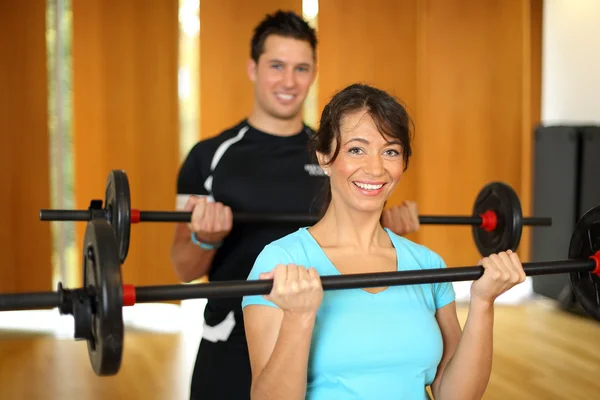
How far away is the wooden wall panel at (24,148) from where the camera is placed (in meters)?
4.16

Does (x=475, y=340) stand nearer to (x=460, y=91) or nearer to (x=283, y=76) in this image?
(x=283, y=76)

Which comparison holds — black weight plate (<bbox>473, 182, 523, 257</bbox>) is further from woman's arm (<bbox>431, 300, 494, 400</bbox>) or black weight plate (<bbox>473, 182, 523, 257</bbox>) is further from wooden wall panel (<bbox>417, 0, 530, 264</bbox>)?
wooden wall panel (<bbox>417, 0, 530, 264</bbox>)

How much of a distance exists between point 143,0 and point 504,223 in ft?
9.42

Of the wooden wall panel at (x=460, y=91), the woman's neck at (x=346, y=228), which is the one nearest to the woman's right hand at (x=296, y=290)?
the woman's neck at (x=346, y=228)

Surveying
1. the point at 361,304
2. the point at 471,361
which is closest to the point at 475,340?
the point at 471,361

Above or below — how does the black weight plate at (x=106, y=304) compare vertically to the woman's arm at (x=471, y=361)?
above

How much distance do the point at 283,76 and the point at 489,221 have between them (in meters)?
0.73

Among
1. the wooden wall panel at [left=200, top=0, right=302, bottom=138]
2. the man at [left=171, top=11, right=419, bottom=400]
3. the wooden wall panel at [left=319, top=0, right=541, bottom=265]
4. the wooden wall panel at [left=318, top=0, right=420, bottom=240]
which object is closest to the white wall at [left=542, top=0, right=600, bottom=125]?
the wooden wall panel at [left=319, top=0, right=541, bottom=265]

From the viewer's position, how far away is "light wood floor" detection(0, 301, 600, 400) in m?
3.25

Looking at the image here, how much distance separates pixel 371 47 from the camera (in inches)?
185

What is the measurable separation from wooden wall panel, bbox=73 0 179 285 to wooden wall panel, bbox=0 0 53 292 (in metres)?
0.20

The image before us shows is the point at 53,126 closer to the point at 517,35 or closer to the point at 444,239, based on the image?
the point at 444,239

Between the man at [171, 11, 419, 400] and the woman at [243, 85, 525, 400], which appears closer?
the woman at [243, 85, 525, 400]

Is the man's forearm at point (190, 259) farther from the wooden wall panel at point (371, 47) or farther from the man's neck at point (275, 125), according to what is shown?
the wooden wall panel at point (371, 47)
